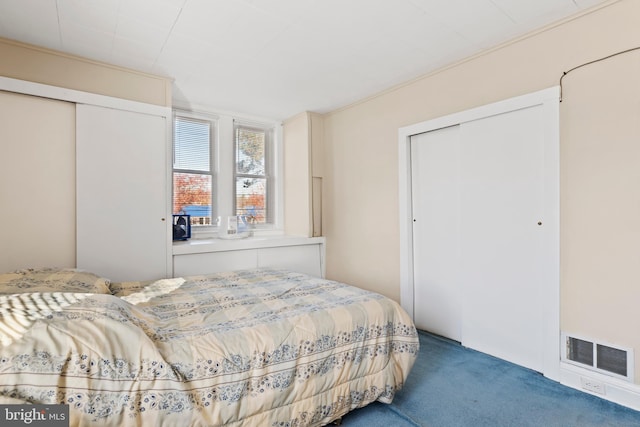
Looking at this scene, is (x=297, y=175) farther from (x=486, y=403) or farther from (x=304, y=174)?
(x=486, y=403)

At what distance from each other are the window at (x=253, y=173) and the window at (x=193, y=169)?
1.19ft

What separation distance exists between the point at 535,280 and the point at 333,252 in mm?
2305

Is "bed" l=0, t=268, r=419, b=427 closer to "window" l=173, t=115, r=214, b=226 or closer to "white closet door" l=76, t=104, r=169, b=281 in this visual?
"white closet door" l=76, t=104, r=169, b=281

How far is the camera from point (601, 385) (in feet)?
6.56

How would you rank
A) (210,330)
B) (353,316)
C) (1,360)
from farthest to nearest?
1. (353,316)
2. (210,330)
3. (1,360)

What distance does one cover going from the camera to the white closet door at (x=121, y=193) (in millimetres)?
2676

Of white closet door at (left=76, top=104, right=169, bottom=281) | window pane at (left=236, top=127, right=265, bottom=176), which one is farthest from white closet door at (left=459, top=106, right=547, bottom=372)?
white closet door at (left=76, top=104, right=169, bottom=281)

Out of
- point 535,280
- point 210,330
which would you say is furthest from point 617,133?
point 210,330

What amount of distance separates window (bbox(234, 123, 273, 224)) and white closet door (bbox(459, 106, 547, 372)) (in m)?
2.59

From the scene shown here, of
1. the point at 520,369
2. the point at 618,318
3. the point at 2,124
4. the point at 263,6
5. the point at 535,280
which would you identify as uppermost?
the point at 263,6

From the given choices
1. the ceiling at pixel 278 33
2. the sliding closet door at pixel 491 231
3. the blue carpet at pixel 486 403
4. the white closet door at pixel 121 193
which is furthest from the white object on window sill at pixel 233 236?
the blue carpet at pixel 486 403

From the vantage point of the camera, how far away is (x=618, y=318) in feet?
6.48

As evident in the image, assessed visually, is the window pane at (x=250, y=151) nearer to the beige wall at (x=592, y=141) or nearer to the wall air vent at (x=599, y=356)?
the beige wall at (x=592, y=141)

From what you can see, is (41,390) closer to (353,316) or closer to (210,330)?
(210,330)
